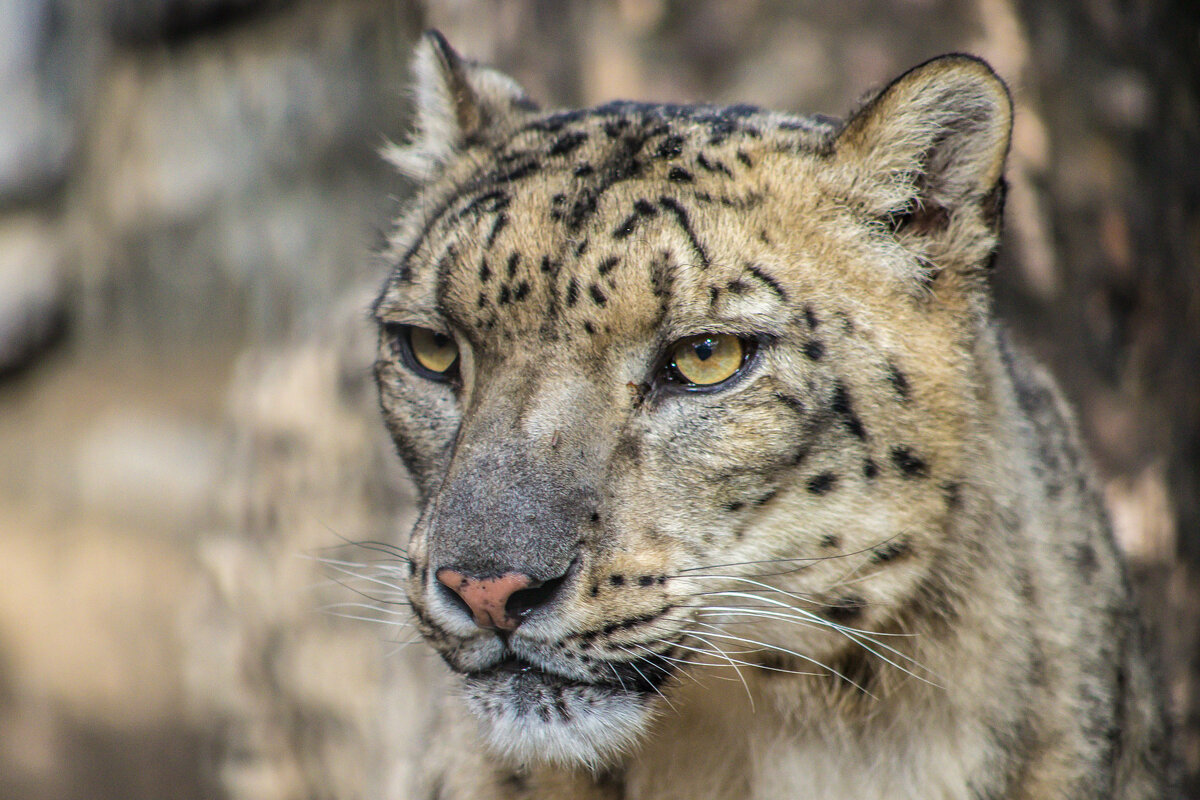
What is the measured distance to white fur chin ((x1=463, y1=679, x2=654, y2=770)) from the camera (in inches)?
111

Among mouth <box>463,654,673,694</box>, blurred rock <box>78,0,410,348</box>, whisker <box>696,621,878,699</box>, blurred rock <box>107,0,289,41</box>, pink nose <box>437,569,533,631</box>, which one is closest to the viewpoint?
pink nose <box>437,569,533,631</box>

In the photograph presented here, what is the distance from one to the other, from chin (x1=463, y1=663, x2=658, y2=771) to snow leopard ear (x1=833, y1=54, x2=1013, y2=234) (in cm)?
140

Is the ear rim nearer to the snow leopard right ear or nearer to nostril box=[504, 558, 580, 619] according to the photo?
the snow leopard right ear

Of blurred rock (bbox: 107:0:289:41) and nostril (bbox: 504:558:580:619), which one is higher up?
blurred rock (bbox: 107:0:289:41)

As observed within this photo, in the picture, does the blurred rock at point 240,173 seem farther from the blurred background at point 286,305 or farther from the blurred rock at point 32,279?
the blurred rock at point 32,279

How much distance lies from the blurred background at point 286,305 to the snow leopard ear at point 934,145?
182 centimetres

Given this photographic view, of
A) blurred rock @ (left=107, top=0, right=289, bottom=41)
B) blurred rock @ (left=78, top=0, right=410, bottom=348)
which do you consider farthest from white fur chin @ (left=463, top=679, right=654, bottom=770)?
blurred rock @ (left=107, top=0, right=289, bottom=41)

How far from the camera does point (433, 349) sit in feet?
11.3

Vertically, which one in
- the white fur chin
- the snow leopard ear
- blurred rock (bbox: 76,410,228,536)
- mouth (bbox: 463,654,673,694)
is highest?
the snow leopard ear

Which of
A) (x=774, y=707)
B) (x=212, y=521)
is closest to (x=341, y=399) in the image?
(x=212, y=521)

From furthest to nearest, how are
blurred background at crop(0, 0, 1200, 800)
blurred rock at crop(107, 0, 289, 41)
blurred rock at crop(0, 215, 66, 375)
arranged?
blurred rock at crop(0, 215, 66, 375) < blurred rock at crop(107, 0, 289, 41) < blurred background at crop(0, 0, 1200, 800)

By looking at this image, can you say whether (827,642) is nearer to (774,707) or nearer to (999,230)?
(774,707)

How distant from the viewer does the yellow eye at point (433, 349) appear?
134 inches

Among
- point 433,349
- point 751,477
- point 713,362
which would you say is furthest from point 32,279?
point 751,477
